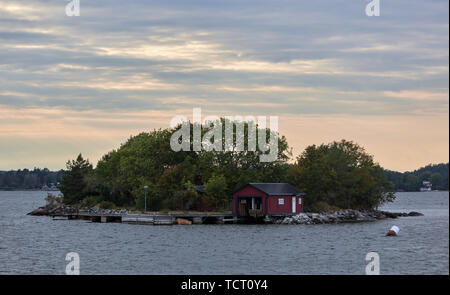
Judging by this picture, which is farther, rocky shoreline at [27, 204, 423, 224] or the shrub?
the shrub

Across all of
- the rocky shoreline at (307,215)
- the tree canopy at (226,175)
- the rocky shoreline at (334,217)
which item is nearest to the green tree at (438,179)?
the rocky shoreline at (334,217)

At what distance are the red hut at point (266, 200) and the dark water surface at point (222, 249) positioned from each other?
4.87m

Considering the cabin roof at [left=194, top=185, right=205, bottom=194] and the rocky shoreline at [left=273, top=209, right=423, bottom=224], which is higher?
the cabin roof at [left=194, top=185, right=205, bottom=194]

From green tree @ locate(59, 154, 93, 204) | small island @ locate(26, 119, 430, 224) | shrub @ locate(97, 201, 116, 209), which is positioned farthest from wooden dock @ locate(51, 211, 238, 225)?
green tree @ locate(59, 154, 93, 204)

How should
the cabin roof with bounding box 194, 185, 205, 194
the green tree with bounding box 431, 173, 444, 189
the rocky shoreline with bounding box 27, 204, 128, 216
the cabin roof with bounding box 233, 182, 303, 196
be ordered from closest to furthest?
the green tree with bounding box 431, 173, 444, 189, the cabin roof with bounding box 233, 182, 303, 196, the cabin roof with bounding box 194, 185, 205, 194, the rocky shoreline with bounding box 27, 204, 128, 216

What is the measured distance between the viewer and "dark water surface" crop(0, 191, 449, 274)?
47938 millimetres

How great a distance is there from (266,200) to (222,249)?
98.0 feet

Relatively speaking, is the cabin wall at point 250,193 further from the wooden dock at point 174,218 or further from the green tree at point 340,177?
the green tree at point 340,177

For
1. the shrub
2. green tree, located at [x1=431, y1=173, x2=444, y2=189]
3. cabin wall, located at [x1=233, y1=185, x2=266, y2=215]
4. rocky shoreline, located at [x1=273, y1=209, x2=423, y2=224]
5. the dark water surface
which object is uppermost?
green tree, located at [x1=431, y1=173, x2=444, y2=189]

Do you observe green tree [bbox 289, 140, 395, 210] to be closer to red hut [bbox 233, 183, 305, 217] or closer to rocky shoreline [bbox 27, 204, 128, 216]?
red hut [bbox 233, 183, 305, 217]

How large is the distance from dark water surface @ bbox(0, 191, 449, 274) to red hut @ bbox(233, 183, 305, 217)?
4.87 m
